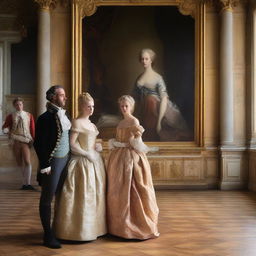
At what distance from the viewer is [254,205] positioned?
6.61 meters

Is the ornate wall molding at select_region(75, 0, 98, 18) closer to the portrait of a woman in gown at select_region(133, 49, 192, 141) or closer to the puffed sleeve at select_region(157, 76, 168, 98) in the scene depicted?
the portrait of a woman in gown at select_region(133, 49, 192, 141)

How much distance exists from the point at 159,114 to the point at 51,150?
15.3 ft

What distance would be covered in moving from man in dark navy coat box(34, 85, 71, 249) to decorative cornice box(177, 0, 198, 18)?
5.14m

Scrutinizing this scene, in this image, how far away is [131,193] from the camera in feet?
14.8

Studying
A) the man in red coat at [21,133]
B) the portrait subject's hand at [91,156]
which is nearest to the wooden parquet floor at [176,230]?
the man in red coat at [21,133]

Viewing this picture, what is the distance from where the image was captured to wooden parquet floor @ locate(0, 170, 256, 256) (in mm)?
4047

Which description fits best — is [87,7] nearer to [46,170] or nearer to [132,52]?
[132,52]

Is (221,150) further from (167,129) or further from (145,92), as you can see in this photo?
(145,92)

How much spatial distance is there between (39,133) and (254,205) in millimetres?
4016

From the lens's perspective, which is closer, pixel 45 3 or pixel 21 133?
→ pixel 21 133

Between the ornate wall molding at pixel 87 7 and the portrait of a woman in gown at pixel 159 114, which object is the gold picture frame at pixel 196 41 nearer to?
the ornate wall molding at pixel 87 7

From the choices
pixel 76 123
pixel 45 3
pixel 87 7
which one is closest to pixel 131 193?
pixel 76 123

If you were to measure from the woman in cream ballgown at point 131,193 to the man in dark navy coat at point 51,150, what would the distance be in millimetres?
639

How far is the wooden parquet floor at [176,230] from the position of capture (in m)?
4.05
